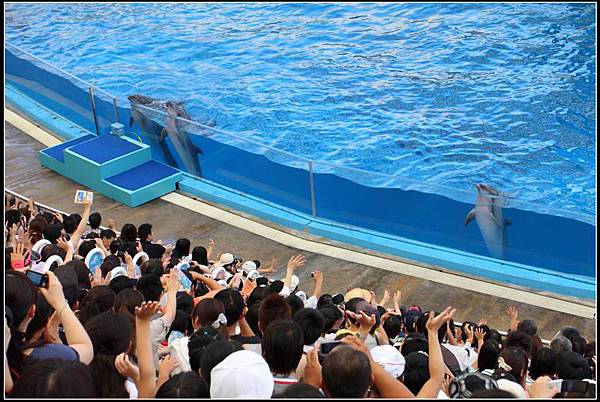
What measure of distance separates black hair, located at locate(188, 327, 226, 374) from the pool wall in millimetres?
4926

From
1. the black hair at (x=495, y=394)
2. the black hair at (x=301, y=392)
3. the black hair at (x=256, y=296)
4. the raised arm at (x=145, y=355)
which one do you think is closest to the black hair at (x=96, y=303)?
the raised arm at (x=145, y=355)

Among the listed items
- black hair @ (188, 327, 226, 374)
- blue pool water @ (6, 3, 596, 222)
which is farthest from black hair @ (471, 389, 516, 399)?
blue pool water @ (6, 3, 596, 222)

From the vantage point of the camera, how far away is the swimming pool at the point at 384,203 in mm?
8523

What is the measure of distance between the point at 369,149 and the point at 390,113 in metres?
1.47

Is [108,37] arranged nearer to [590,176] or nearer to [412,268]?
[590,176]

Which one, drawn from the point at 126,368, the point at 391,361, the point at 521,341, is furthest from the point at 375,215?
the point at 126,368

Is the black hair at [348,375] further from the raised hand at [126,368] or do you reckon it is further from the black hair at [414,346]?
the black hair at [414,346]

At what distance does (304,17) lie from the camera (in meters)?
20.9

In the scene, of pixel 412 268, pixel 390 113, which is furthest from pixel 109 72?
pixel 412 268

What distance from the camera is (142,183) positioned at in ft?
36.7

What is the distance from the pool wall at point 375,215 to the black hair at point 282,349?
525cm

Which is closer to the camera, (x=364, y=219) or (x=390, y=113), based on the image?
(x=364, y=219)

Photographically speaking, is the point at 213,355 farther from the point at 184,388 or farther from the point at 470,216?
the point at 470,216

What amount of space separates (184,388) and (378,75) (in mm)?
13997
